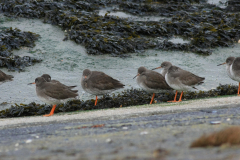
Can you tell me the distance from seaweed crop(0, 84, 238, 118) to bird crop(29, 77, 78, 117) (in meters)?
0.24

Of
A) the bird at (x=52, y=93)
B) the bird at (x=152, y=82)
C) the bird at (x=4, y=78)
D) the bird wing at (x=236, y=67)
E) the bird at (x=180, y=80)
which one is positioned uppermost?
the bird wing at (x=236, y=67)

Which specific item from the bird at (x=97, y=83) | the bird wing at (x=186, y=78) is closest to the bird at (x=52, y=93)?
the bird at (x=97, y=83)

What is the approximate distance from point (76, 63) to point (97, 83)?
1842mm

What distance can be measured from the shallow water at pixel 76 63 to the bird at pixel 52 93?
2.74 feet

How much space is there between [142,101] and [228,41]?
16.6 ft

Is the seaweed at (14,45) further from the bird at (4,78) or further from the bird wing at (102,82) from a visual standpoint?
the bird wing at (102,82)

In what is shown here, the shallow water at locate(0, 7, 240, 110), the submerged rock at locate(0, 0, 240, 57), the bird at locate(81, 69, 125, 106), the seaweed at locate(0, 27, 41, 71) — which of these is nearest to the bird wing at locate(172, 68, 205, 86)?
the shallow water at locate(0, 7, 240, 110)

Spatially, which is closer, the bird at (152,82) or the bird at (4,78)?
the bird at (152,82)

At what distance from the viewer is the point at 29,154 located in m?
2.78

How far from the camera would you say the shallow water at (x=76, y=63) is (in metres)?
8.10

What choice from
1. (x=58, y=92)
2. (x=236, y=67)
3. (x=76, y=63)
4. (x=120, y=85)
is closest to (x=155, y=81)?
(x=120, y=85)

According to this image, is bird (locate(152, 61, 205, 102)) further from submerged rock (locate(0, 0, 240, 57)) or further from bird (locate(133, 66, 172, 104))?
submerged rock (locate(0, 0, 240, 57))

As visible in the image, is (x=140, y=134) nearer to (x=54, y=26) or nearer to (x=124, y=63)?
(x=124, y=63)

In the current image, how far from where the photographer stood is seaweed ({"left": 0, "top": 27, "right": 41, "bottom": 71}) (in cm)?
865
